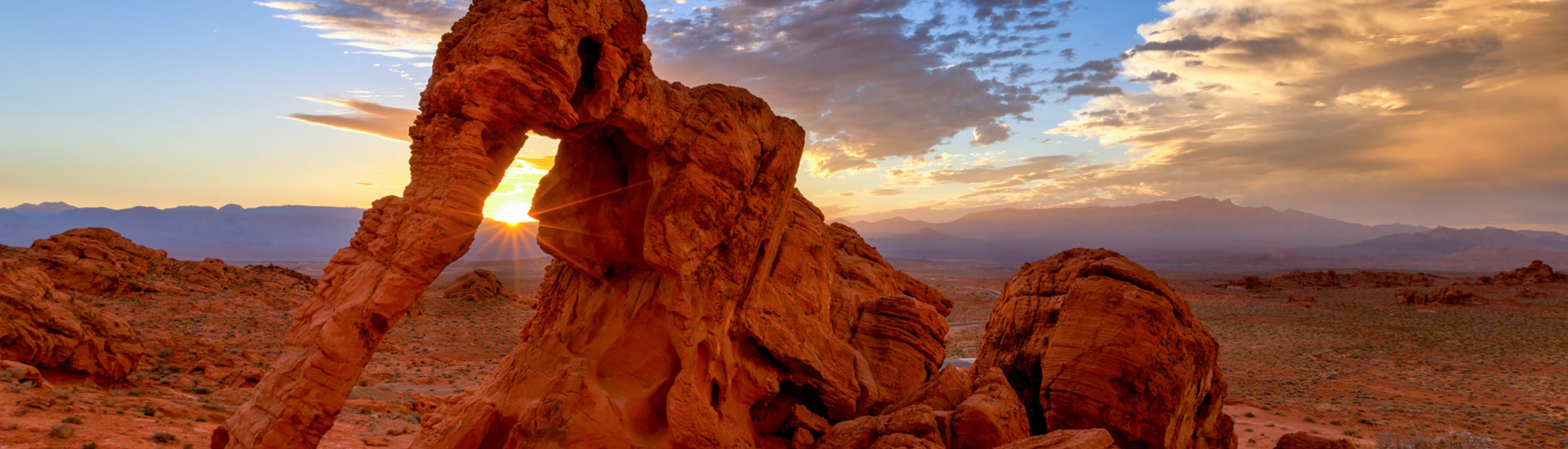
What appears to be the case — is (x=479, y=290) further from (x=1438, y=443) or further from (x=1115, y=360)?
(x=1438, y=443)

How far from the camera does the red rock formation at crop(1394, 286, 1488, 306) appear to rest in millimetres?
66125

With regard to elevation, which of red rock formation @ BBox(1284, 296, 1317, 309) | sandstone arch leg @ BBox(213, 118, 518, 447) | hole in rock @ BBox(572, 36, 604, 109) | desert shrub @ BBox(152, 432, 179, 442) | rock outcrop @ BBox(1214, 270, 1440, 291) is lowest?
red rock formation @ BBox(1284, 296, 1317, 309)

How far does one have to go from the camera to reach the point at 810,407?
46.7ft

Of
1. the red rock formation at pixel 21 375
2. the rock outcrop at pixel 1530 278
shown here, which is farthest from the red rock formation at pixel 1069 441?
the rock outcrop at pixel 1530 278

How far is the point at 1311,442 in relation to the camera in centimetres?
1496

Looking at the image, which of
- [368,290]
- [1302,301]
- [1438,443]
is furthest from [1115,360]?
[1302,301]

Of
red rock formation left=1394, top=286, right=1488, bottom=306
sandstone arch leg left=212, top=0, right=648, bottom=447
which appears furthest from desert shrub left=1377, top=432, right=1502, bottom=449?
red rock formation left=1394, top=286, right=1488, bottom=306

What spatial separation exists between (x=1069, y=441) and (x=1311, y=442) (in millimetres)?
7132

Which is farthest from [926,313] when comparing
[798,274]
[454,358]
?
[454,358]

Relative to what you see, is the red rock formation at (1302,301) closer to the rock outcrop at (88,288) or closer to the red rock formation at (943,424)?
the red rock formation at (943,424)

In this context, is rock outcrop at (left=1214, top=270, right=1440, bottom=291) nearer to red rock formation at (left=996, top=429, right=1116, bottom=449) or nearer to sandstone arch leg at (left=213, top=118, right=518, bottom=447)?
red rock formation at (left=996, top=429, right=1116, bottom=449)

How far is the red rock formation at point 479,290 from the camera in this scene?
5669 centimetres

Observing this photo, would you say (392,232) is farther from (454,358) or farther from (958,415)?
(454,358)

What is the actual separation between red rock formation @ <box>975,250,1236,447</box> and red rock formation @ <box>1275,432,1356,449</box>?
3.82 ft
